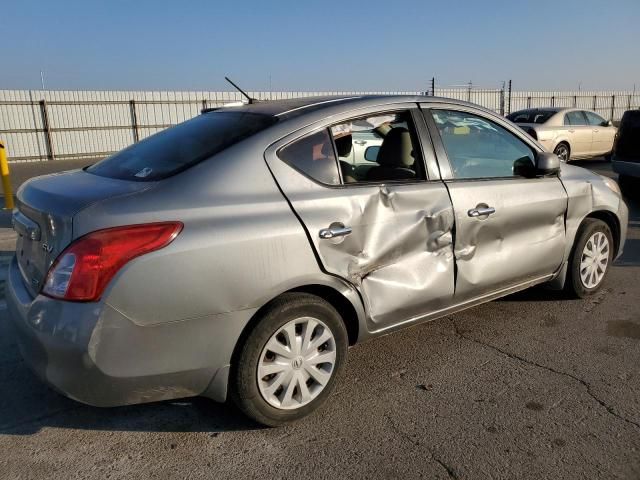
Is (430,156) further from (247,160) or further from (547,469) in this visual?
(547,469)

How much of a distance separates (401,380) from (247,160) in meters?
1.57

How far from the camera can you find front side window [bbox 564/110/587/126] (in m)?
13.7

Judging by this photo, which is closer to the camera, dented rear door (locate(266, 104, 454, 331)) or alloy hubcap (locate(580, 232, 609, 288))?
dented rear door (locate(266, 104, 454, 331))

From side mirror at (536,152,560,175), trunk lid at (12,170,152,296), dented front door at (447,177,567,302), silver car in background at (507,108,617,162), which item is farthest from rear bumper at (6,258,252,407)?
silver car in background at (507,108,617,162)

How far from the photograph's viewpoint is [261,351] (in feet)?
8.48

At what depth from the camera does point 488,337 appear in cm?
379

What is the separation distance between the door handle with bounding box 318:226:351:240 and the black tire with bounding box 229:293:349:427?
1.01 ft

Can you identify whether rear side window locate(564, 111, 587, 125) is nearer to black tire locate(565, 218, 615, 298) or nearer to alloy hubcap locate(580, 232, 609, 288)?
alloy hubcap locate(580, 232, 609, 288)

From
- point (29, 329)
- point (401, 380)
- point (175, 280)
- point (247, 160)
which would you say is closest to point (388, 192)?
point (247, 160)

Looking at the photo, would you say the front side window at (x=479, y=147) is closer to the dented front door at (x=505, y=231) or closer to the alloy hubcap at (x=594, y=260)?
the dented front door at (x=505, y=231)

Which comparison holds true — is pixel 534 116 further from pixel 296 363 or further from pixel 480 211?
pixel 296 363

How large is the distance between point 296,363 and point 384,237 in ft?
2.70

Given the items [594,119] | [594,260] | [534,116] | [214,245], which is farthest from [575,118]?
[214,245]

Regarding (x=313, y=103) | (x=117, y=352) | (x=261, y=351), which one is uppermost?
(x=313, y=103)
